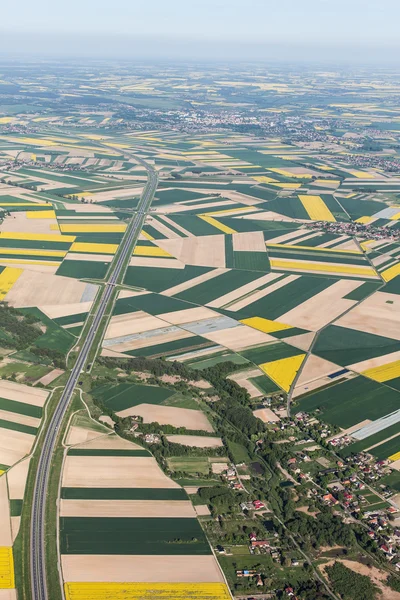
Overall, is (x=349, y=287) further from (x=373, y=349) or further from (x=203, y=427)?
(x=203, y=427)

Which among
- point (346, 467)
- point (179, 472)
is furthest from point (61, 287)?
point (346, 467)

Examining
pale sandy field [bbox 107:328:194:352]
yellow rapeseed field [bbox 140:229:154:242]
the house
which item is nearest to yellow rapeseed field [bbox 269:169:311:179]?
yellow rapeseed field [bbox 140:229:154:242]

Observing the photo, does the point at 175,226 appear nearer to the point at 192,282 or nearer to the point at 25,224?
the point at 25,224

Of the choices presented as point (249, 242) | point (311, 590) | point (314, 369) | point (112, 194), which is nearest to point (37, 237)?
point (112, 194)

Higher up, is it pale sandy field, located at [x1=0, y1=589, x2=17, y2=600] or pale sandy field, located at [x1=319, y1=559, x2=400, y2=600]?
pale sandy field, located at [x1=0, y1=589, x2=17, y2=600]

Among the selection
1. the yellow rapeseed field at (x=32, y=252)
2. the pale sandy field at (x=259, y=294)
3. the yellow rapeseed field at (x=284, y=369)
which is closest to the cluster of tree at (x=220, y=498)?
the yellow rapeseed field at (x=284, y=369)

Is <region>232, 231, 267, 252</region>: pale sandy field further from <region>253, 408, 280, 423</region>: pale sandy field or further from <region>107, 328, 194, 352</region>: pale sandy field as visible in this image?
<region>253, 408, 280, 423</region>: pale sandy field
